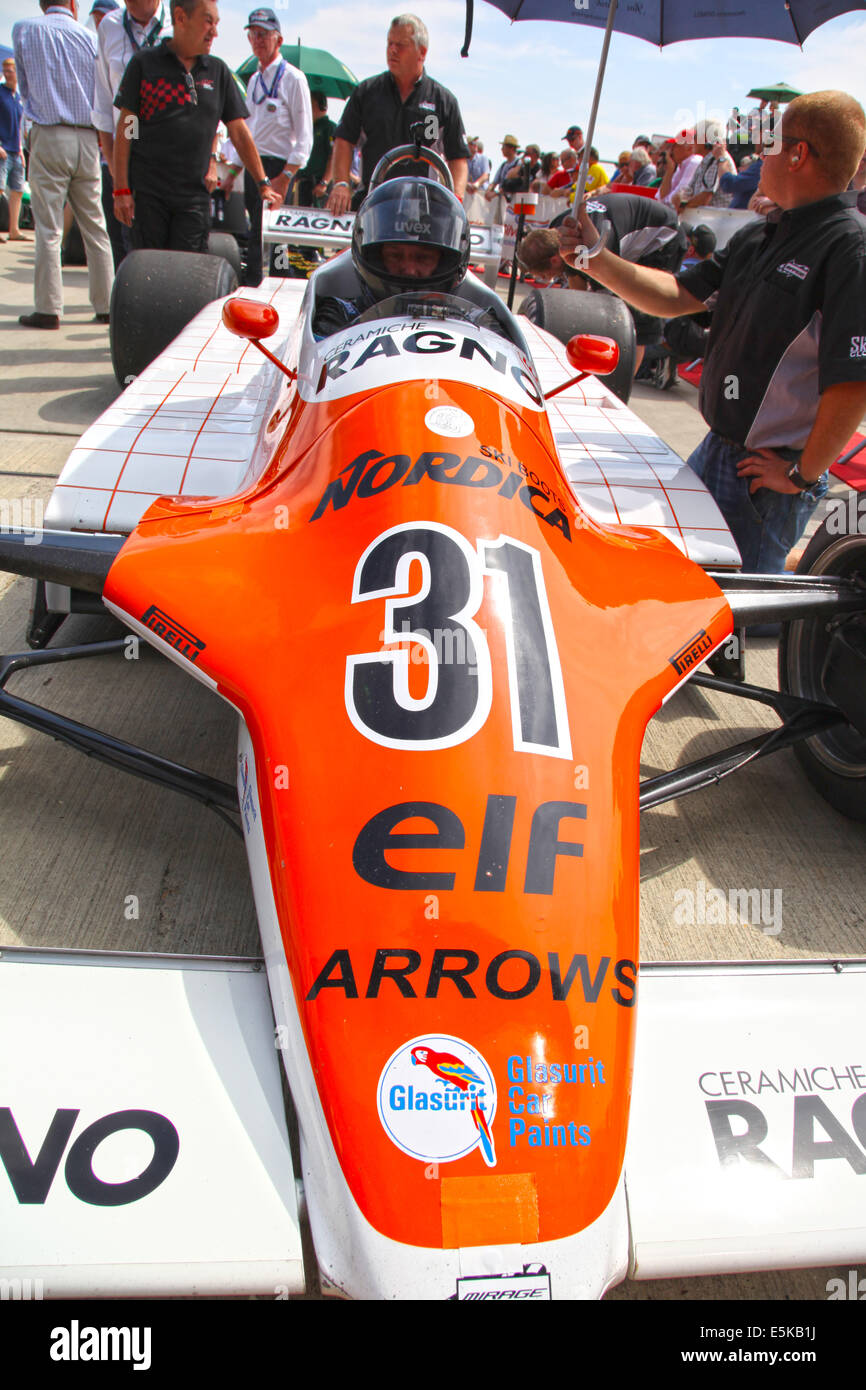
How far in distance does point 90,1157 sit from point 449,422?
1.59 meters

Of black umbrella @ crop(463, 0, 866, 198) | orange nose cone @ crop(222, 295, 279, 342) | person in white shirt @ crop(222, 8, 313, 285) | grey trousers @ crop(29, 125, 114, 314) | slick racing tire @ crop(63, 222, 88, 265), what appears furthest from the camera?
slick racing tire @ crop(63, 222, 88, 265)

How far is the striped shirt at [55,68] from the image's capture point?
6285 mm

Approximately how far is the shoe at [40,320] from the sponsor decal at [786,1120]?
762 cm

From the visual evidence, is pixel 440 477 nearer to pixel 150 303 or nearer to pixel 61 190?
pixel 150 303

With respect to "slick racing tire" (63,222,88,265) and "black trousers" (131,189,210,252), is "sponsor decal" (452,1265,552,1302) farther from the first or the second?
"slick racing tire" (63,222,88,265)

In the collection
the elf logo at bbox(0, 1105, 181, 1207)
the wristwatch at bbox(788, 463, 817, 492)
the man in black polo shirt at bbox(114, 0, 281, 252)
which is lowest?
the elf logo at bbox(0, 1105, 181, 1207)

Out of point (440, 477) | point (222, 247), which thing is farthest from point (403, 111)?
point (440, 477)

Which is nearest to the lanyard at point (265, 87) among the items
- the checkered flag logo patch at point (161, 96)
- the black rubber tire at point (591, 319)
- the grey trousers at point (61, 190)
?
the grey trousers at point (61, 190)

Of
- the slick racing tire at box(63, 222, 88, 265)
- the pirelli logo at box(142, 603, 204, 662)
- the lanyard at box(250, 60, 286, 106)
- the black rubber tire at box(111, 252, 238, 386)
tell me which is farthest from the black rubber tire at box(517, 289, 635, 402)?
the slick racing tire at box(63, 222, 88, 265)

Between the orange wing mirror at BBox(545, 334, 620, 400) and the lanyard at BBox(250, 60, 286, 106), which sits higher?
the lanyard at BBox(250, 60, 286, 106)

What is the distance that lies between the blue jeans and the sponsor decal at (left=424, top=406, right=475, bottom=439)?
170 cm

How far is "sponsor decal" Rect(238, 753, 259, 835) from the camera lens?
1806mm
